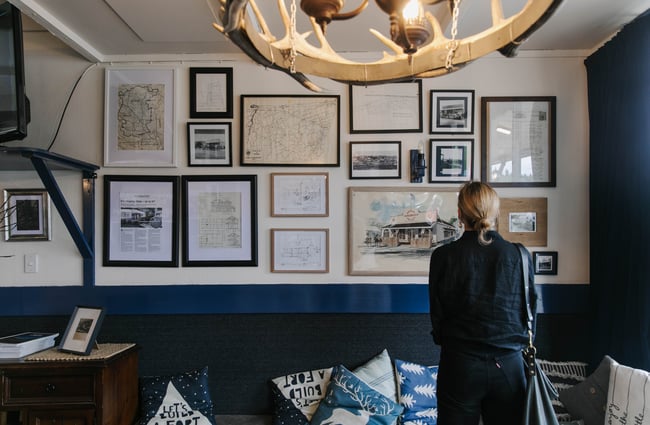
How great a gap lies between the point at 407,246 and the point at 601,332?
1.22 m

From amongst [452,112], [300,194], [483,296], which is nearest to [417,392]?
[483,296]

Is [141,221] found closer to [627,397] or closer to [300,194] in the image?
[300,194]

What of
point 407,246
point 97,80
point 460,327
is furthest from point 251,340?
point 97,80

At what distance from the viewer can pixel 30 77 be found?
7.84 ft

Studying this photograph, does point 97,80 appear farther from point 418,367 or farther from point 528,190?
point 528,190

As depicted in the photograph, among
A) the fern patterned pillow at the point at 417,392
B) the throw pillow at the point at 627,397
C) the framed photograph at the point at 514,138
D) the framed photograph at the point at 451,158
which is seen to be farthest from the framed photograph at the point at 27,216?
the throw pillow at the point at 627,397

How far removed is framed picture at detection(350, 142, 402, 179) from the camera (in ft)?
7.71

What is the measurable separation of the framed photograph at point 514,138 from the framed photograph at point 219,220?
156 centimetres

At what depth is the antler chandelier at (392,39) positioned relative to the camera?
0.89 m

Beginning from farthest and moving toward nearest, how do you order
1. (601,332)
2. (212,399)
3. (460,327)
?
(212,399)
(601,332)
(460,327)

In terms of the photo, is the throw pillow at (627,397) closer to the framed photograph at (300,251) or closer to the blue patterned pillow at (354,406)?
the blue patterned pillow at (354,406)

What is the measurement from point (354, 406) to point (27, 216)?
7.85ft

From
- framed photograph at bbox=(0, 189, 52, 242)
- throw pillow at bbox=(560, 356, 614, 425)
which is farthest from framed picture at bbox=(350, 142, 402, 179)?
framed photograph at bbox=(0, 189, 52, 242)

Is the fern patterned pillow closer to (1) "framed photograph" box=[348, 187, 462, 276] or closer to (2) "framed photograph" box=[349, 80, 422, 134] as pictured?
(1) "framed photograph" box=[348, 187, 462, 276]
